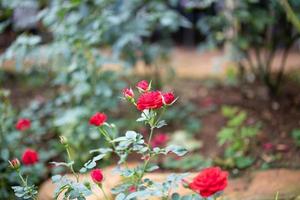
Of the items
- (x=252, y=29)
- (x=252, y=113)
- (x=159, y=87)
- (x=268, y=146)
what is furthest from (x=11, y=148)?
Answer: (x=252, y=29)

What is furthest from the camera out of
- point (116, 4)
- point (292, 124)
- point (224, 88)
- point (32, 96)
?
point (32, 96)

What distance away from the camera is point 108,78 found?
257 cm

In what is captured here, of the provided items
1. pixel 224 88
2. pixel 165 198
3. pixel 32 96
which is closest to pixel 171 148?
pixel 165 198

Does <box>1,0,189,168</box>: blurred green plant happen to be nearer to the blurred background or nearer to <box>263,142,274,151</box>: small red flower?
the blurred background

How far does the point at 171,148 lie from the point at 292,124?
5.18ft

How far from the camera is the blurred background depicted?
8.00 feet

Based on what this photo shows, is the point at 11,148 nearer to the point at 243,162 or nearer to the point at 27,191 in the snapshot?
the point at 27,191

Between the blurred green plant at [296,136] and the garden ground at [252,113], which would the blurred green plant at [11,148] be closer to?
the garden ground at [252,113]

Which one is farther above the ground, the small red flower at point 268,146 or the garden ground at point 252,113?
the small red flower at point 268,146

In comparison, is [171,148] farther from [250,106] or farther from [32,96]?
[32,96]

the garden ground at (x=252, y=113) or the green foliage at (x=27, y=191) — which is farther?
the garden ground at (x=252, y=113)

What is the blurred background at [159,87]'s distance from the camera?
244 centimetres

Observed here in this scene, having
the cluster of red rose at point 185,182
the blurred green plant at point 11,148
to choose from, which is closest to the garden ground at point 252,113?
the cluster of red rose at point 185,182

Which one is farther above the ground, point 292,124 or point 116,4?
point 116,4
